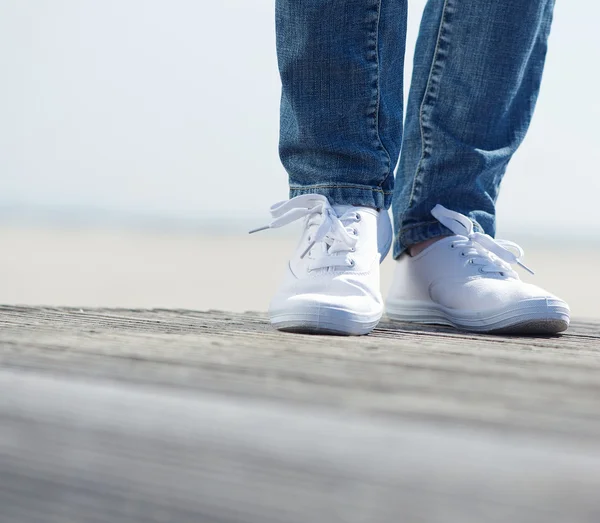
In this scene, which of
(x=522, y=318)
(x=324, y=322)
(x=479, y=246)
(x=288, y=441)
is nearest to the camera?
(x=288, y=441)

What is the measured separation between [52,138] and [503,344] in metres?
14.1

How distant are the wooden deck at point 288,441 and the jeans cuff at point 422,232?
1.93 ft

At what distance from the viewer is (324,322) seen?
788mm

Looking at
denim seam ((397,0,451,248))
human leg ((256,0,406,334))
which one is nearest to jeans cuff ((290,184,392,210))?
human leg ((256,0,406,334))

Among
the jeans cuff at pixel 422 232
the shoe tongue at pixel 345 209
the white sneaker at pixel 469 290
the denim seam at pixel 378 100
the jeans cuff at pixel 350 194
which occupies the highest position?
the denim seam at pixel 378 100

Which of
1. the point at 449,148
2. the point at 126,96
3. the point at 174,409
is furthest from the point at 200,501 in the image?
the point at 126,96

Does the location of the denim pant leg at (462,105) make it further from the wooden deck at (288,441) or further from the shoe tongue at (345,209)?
the wooden deck at (288,441)

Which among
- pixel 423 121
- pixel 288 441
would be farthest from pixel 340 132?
pixel 288 441

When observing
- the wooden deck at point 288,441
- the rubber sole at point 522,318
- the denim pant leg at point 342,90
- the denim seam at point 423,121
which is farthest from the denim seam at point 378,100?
the wooden deck at point 288,441

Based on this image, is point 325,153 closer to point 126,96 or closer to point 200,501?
point 200,501

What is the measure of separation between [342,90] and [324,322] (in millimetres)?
311

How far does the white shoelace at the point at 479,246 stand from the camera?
1004 mm

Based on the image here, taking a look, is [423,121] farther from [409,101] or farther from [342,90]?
[342,90]

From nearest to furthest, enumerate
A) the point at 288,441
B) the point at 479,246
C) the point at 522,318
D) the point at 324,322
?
the point at 288,441
the point at 324,322
the point at 522,318
the point at 479,246
